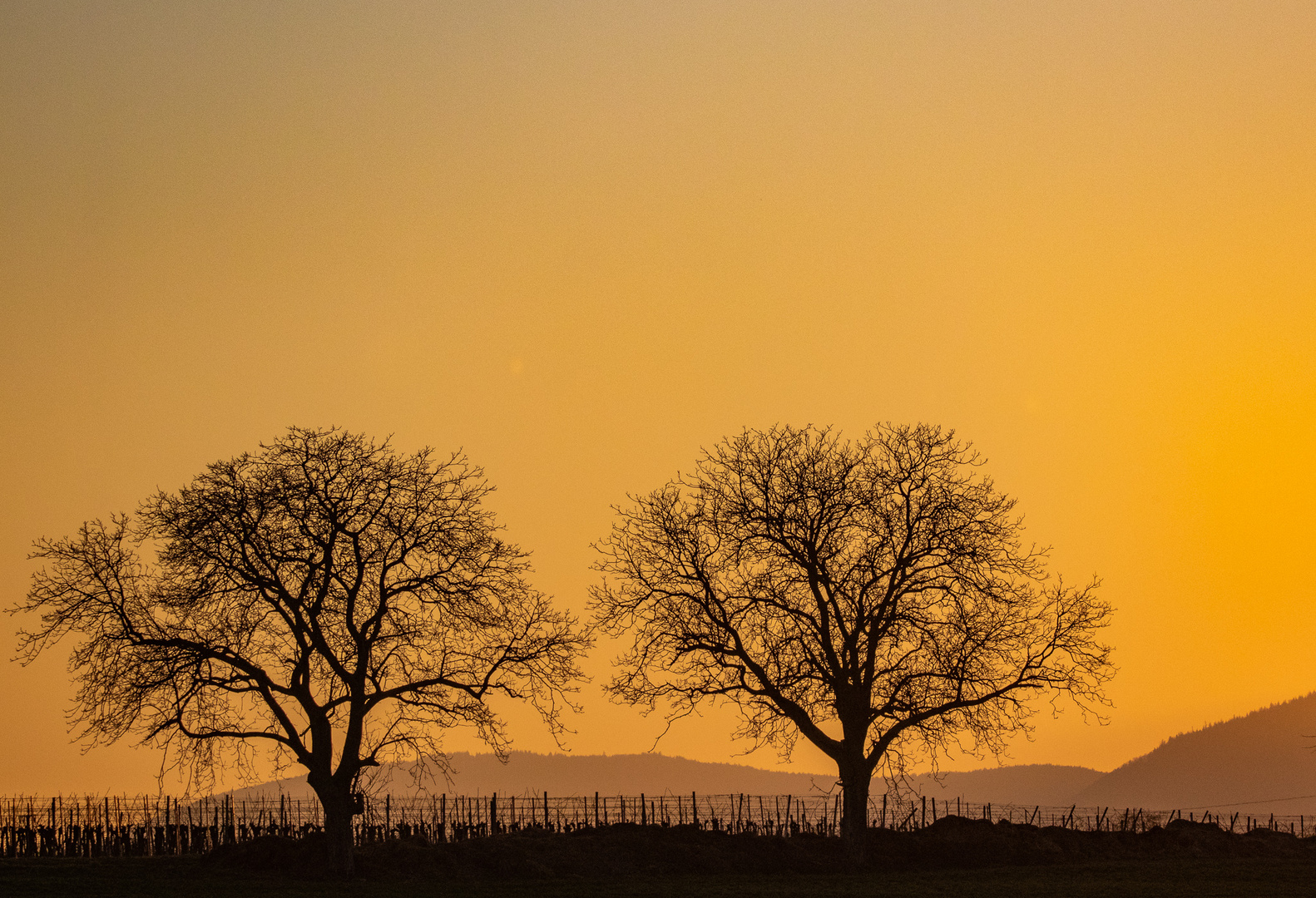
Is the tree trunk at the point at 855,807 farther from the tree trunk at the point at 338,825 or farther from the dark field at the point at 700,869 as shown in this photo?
the tree trunk at the point at 338,825

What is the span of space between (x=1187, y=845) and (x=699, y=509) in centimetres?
2147

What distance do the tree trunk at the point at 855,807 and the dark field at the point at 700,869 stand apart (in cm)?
68

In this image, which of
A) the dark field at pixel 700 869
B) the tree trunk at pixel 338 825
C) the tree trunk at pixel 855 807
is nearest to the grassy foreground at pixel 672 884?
the dark field at pixel 700 869

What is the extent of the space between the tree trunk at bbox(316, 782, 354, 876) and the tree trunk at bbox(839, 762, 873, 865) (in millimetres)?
13991

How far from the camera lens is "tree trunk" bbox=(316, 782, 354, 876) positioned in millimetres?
35781

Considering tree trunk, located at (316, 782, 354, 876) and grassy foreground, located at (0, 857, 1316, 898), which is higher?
tree trunk, located at (316, 782, 354, 876)

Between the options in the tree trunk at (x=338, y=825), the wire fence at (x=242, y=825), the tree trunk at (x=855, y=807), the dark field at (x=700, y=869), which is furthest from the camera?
the wire fence at (x=242, y=825)

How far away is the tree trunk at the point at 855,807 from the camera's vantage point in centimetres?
4102

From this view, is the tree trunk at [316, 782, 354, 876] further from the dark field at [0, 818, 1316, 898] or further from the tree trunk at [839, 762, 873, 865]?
the tree trunk at [839, 762, 873, 865]

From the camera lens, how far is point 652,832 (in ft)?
141

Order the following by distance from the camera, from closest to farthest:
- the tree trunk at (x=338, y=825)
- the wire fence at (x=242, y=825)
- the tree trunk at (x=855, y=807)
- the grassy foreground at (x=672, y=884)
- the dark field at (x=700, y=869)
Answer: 1. the grassy foreground at (x=672, y=884)
2. the dark field at (x=700, y=869)
3. the tree trunk at (x=338, y=825)
4. the tree trunk at (x=855, y=807)
5. the wire fence at (x=242, y=825)

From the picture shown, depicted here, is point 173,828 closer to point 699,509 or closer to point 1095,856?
point 699,509

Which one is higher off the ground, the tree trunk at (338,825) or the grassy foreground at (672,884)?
the tree trunk at (338,825)

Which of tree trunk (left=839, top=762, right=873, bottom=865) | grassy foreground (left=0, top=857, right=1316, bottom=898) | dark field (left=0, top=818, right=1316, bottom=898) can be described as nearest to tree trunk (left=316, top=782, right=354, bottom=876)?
dark field (left=0, top=818, right=1316, bottom=898)
